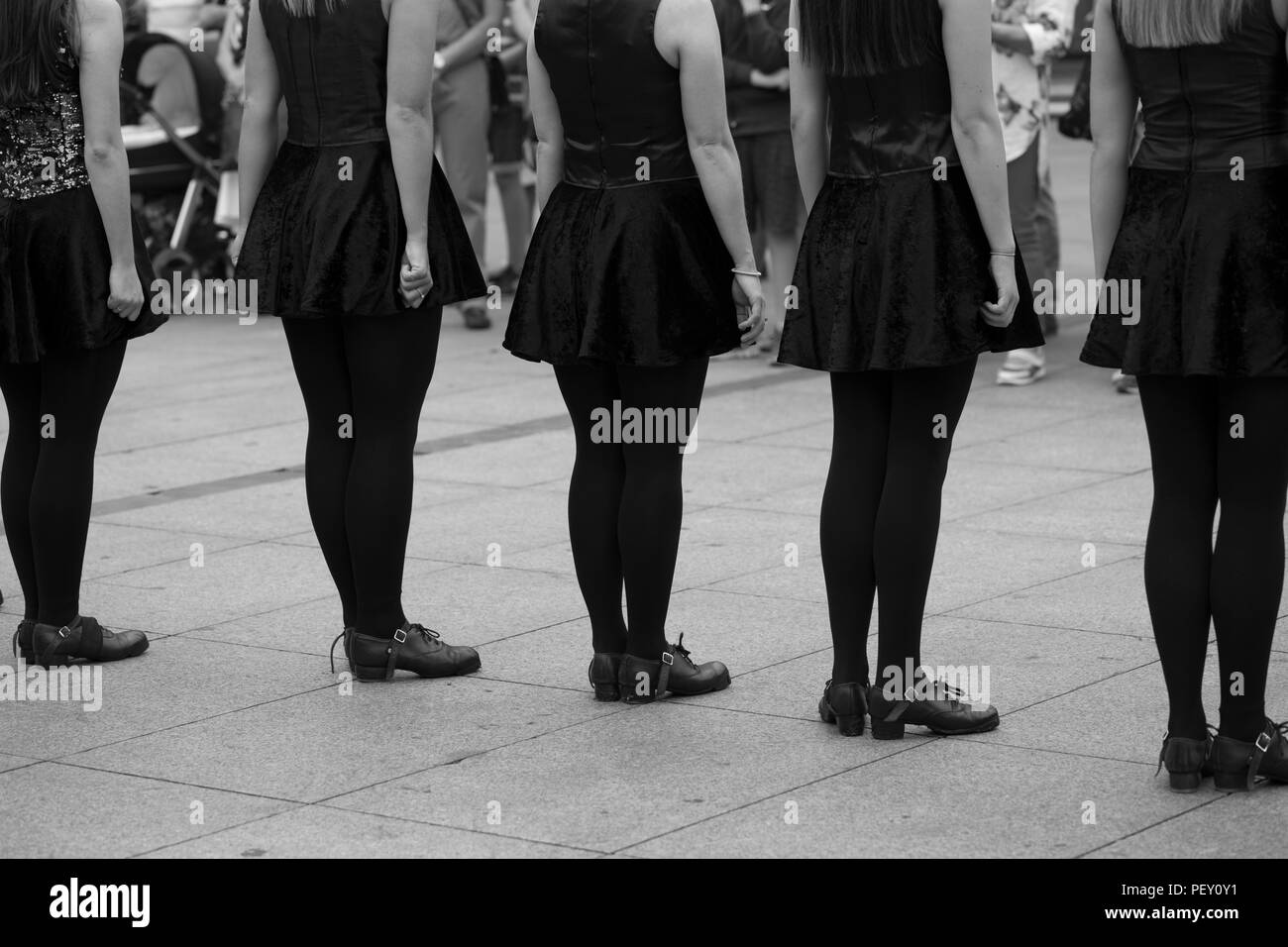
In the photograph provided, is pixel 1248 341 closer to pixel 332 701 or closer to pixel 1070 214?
pixel 332 701

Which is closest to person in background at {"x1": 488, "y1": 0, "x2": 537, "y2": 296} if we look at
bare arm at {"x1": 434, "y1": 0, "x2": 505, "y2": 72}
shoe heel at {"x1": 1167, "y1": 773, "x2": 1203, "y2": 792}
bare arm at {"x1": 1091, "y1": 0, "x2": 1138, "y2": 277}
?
bare arm at {"x1": 434, "y1": 0, "x2": 505, "y2": 72}

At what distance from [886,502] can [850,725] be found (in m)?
0.55

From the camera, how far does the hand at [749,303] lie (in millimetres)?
4855

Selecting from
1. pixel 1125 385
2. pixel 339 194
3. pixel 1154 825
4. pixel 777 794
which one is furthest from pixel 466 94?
pixel 1154 825

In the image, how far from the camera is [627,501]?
499 centimetres

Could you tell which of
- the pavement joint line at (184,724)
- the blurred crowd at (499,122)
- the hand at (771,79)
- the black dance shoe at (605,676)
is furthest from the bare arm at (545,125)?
the hand at (771,79)

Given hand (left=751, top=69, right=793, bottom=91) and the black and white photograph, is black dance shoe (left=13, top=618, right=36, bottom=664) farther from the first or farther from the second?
hand (left=751, top=69, right=793, bottom=91)

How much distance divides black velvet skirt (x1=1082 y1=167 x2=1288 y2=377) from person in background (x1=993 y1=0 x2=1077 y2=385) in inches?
202

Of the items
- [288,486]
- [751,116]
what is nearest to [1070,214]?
[751,116]

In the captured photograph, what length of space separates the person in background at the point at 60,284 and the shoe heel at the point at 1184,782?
2929 millimetres

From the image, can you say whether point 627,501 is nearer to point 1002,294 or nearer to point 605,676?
point 605,676

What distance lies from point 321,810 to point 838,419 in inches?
59.6

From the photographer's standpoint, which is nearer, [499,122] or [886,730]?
[886,730]

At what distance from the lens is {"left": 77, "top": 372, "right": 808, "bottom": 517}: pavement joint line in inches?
307
